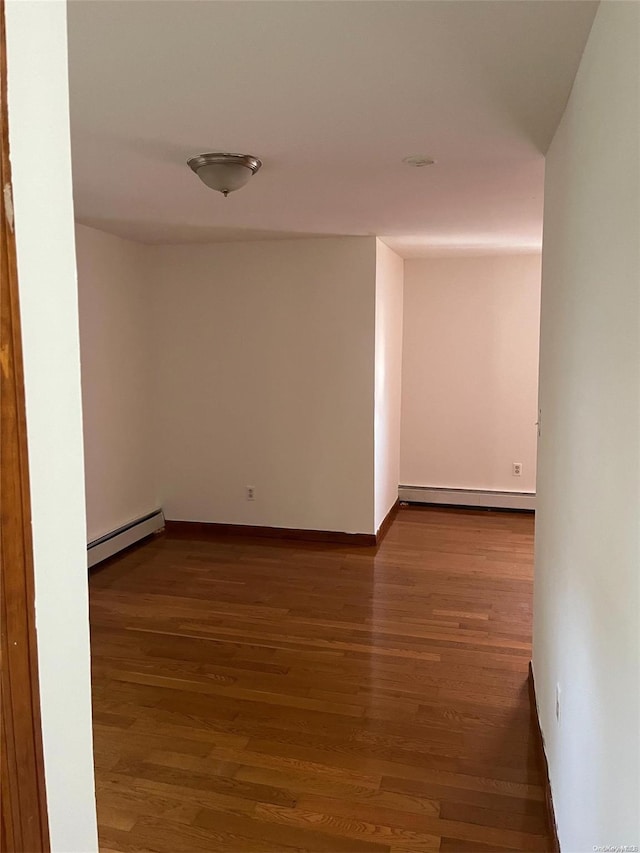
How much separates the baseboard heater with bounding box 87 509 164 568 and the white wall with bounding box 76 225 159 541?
0.06m

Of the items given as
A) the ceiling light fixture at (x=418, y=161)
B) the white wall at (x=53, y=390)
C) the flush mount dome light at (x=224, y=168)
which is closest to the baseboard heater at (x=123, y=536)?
the flush mount dome light at (x=224, y=168)

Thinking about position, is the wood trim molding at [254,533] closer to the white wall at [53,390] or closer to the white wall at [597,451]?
the white wall at [597,451]

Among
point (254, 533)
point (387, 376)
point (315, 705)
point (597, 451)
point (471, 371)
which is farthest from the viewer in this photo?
point (471, 371)

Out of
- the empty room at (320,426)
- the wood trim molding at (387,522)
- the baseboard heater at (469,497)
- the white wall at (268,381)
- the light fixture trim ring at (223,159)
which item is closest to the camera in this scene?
the empty room at (320,426)

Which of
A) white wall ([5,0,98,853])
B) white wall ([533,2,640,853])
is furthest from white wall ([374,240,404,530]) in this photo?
white wall ([5,0,98,853])

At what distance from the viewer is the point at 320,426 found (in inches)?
201

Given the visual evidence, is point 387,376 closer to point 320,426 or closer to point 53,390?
point 320,426

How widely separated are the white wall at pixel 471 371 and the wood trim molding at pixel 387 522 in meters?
0.37

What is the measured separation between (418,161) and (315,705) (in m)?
2.33

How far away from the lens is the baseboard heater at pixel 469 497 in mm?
5992

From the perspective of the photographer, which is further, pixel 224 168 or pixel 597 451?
pixel 224 168

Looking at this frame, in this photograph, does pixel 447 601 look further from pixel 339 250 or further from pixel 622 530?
pixel 622 530

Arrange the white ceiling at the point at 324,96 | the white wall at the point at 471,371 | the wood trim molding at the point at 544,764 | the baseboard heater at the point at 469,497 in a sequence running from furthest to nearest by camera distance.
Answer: the baseboard heater at the point at 469,497 → the white wall at the point at 471,371 → the wood trim molding at the point at 544,764 → the white ceiling at the point at 324,96

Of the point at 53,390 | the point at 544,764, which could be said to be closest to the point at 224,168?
the point at 53,390
